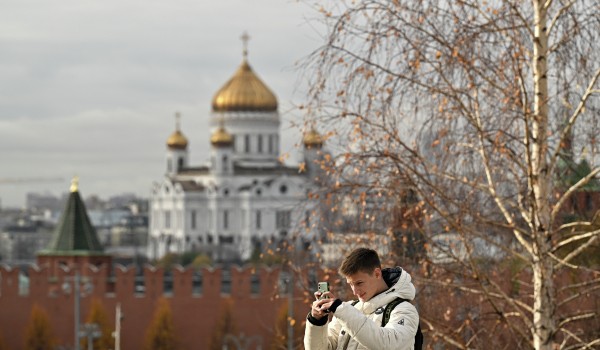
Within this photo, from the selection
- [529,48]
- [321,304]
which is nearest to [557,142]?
[529,48]

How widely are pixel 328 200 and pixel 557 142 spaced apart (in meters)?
1.19

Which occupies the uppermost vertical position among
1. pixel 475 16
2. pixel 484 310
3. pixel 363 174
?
pixel 475 16

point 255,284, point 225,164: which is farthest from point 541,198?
point 225,164

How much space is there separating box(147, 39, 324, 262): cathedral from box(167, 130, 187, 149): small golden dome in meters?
0.03

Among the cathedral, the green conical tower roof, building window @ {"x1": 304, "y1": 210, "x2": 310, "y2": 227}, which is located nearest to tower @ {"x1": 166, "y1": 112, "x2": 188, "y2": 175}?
the cathedral

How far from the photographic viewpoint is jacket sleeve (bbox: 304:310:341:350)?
7.02 metres

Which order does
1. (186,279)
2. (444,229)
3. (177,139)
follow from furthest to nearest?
1. (177,139)
2. (186,279)
3. (444,229)

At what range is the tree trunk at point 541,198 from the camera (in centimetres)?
979

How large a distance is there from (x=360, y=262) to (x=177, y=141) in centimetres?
10221

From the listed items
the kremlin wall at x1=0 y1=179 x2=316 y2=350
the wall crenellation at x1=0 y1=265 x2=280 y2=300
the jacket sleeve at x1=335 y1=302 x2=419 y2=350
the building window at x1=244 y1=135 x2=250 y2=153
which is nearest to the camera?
the jacket sleeve at x1=335 y1=302 x2=419 y2=350

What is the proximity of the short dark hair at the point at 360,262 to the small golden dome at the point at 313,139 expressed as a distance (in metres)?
3.58

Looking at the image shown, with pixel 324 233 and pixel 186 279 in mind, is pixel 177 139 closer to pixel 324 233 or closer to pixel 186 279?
pixel 186 279

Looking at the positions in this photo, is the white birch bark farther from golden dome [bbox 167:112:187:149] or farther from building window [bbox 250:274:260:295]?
golden dome [bbox 167:112:187:149]

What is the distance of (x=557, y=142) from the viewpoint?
10328 mm
